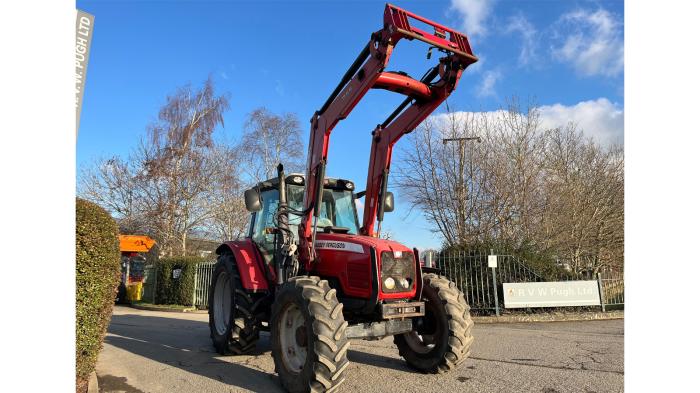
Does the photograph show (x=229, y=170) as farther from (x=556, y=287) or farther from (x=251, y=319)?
(x=251, y=319)

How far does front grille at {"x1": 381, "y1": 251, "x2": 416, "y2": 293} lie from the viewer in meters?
4.65

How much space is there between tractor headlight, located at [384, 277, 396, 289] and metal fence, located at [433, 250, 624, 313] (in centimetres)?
688

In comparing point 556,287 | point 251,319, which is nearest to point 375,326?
point 251,319

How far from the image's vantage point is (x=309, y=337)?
4.06 meters

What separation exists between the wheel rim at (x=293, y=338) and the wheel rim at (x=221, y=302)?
7.54ft

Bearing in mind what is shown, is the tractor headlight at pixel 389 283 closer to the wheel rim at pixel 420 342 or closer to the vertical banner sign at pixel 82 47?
the wheel rim at pixel 420 342

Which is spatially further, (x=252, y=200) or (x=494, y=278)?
(x=494, y=278)

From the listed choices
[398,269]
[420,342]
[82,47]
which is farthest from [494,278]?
[82,47]

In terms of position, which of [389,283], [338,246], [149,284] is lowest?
[149,284]

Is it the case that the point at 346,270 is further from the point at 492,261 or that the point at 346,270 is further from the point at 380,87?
the point at 492,261

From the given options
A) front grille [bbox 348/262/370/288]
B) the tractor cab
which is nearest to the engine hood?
front grille [bbox 348/262/370/288]

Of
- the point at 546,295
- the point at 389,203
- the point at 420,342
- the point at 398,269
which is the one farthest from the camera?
the point at 546,295

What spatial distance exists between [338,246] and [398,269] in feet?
2.37

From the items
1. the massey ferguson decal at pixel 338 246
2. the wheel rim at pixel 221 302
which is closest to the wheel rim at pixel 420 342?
the massey ferguson decal at pixel 338 246
